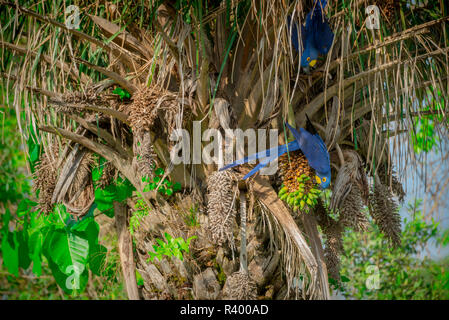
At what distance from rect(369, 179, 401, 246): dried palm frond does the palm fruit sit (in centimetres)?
34

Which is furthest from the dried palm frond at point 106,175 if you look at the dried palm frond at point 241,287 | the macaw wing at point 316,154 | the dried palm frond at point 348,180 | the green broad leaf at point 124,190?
the dried palm frond at point 348,180

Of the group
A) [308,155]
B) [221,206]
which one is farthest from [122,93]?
[308,155]

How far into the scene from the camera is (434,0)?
207 centimetres

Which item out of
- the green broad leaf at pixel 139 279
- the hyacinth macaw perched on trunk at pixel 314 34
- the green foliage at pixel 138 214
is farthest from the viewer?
the green broad leaf at pixel 139 279

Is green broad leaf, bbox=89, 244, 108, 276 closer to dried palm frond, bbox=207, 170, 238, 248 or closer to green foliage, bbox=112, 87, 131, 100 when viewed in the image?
green foliage, bbox=112, 87, 131, 100

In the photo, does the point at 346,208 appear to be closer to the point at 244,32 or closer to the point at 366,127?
the point at 366,127

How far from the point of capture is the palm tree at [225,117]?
166 centimetres

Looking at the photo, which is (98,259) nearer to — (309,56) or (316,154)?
(316,154)

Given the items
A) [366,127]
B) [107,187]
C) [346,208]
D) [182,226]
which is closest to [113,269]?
[107,187]

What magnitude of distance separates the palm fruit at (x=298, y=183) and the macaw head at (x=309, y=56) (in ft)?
1.27

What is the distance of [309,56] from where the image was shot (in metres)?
1.77

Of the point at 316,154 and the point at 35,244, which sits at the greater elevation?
the point at 316,154

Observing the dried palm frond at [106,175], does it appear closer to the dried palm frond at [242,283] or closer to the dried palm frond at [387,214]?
the dried palm frond at [242,283]

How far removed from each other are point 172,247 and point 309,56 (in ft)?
3.32
